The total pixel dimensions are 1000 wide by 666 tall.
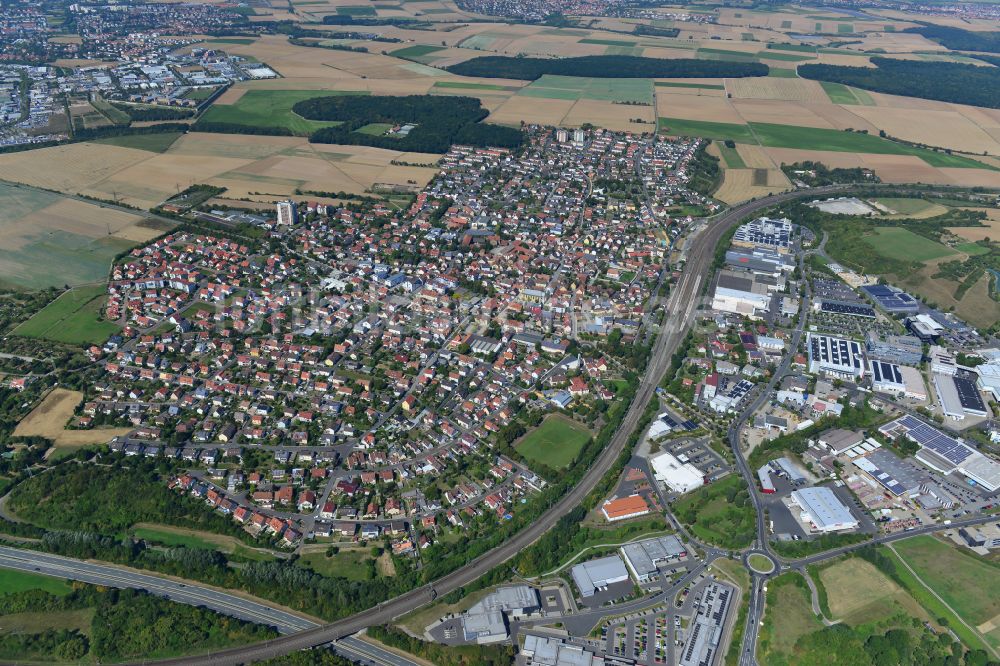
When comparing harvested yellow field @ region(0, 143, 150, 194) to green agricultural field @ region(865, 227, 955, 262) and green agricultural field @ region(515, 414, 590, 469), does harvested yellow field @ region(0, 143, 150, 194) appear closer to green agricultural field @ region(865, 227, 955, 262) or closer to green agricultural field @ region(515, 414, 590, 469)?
green agricultural field @ region(515, 414, 590, 469)

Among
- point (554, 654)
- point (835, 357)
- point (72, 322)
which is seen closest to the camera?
point (554, 654)

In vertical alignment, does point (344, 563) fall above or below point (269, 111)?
below

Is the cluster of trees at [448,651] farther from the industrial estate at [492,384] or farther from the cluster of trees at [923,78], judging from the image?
the cluster of trees at [923,78]

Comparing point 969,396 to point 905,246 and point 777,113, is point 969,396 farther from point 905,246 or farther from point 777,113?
point 777,113

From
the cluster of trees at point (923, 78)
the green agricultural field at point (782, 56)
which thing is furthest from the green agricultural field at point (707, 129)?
the green agricultural field at point (782, 56)

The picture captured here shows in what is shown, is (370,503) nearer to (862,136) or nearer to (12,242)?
(12,242)

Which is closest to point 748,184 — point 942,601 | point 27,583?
point 942,601
